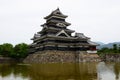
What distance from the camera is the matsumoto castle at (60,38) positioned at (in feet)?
167

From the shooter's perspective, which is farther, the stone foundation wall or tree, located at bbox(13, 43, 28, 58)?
tree, located at bbox(13, 43, 28, 58)

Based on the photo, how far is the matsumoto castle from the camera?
50750 millimetres

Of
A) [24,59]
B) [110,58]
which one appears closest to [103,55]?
[110,58]

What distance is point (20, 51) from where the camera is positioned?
200 ft

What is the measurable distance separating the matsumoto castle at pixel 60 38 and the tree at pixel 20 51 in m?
6.62

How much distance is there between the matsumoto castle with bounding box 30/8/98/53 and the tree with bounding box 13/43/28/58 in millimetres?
6617

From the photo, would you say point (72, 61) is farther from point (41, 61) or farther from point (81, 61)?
point (41, 61)

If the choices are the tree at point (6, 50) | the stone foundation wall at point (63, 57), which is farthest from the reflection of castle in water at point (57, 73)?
the tree at point (6, 50)

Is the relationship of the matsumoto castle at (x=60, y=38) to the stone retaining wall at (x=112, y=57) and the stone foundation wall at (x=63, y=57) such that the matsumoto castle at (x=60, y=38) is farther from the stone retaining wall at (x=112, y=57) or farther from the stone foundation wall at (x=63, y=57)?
Result: the stone retaining wall at (x=112, y=57)

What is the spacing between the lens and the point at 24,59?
5966cm

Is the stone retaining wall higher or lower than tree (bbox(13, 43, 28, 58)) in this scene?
lower

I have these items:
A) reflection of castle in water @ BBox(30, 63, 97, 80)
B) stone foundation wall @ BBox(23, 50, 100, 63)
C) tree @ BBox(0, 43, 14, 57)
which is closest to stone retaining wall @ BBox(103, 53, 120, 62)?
stone foundation wall @ BBox(23, 50, 100, 63)

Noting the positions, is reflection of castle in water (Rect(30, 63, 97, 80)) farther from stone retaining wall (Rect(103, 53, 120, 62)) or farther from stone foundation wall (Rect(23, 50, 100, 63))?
stone retaining wall (Rect(103, 53, 120, 62))

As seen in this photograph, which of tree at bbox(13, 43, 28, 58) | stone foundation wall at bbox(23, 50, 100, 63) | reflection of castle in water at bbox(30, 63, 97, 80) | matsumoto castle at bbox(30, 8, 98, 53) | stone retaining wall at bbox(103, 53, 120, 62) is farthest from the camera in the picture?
tree at bbox(13, 43, 28, 58)
